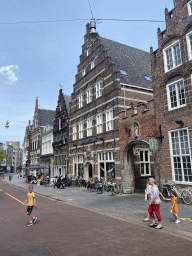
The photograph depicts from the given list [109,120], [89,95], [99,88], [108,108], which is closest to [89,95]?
[89,95]

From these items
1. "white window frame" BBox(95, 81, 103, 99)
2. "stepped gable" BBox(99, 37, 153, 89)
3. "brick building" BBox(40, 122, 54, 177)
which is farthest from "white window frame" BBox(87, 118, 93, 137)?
"brick building" BBox(40, 122, 54, 177)

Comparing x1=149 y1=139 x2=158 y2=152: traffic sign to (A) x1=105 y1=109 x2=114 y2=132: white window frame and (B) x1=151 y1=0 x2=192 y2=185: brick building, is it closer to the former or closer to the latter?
(B) x1=151 y1=0 x2=192 y2=185: brick building

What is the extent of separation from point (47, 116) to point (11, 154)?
74.3 meters

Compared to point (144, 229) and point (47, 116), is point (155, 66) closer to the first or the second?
point (144, 229)

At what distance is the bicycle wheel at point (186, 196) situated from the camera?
36.0 feet

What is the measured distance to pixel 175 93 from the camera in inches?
516

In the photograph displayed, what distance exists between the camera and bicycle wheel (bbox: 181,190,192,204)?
10961mm

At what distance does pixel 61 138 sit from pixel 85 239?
25874mm

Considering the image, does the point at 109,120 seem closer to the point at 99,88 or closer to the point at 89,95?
the point at 99,88

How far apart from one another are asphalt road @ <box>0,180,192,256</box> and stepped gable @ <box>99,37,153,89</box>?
571 inches

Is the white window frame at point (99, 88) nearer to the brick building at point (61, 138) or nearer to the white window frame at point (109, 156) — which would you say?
the white window frame at point (109, 156)

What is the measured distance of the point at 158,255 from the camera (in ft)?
15.3

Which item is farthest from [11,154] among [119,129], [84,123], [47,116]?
[119,129]

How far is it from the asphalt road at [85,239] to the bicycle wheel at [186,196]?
4993mm
